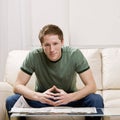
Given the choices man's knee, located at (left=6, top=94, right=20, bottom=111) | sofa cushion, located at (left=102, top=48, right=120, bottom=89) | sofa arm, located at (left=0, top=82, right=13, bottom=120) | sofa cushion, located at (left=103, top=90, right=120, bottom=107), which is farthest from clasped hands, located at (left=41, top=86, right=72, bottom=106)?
sofa cushion, located at (left=102, top=48, right=120, bottom=89)

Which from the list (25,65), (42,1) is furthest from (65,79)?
(42,1)

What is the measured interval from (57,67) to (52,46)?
19 centimetres

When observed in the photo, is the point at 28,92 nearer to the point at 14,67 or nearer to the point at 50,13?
the point at 14,67

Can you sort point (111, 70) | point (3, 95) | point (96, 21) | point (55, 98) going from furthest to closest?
point (96, 21)
point (111, 70)
point (3, 95)
point (55, 98)

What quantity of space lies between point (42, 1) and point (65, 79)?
3.77ft

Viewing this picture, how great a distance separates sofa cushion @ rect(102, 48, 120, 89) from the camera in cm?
252

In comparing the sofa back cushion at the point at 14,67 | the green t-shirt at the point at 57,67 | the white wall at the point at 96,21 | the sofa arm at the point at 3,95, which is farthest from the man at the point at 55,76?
the white wall at the point at 96,21

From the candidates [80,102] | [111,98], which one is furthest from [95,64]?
[80,102]

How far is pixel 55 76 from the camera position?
2072 mm

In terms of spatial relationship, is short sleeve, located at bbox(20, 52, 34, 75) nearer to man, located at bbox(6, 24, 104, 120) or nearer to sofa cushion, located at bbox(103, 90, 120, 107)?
man, located at bbox(6, 24, 104, 120)

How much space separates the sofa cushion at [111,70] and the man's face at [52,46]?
707mm

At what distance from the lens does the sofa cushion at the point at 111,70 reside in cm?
252

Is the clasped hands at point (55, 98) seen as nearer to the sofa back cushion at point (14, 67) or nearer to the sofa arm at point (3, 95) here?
the sofa arm at point (3, 95)

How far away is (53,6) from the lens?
291 centimetres
